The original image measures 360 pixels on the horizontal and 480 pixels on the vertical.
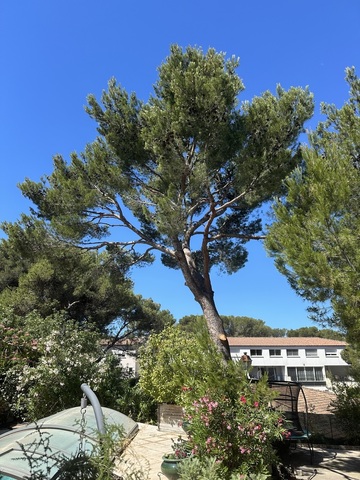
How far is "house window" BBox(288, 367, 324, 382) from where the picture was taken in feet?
117

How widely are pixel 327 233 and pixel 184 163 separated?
4783 mm

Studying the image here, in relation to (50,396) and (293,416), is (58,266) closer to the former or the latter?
(50,396)

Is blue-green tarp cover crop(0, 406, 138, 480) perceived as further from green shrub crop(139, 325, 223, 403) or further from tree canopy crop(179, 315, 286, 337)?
tree canopy crop(179, 315, 286, 337)

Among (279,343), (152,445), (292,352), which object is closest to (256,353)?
(279,343)

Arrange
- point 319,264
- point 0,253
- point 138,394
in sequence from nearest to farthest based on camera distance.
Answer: point 319,264 < point 138,394 < point 0,253

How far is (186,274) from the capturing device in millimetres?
9750

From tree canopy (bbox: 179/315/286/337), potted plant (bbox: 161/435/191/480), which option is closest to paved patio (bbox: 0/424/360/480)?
potted plant (bbox: 161/435/191/480)

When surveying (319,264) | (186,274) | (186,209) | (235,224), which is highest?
(235,224)

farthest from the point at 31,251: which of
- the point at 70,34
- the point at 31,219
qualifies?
the point at 70,34

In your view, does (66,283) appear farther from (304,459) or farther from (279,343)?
(279,343)

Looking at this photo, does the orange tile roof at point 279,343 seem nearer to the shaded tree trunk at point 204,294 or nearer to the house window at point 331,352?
the house window at point 331,352

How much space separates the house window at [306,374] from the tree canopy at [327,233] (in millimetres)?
33283

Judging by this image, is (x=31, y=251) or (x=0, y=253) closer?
(x=31, y=251)

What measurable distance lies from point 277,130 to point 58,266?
24.4 feet
